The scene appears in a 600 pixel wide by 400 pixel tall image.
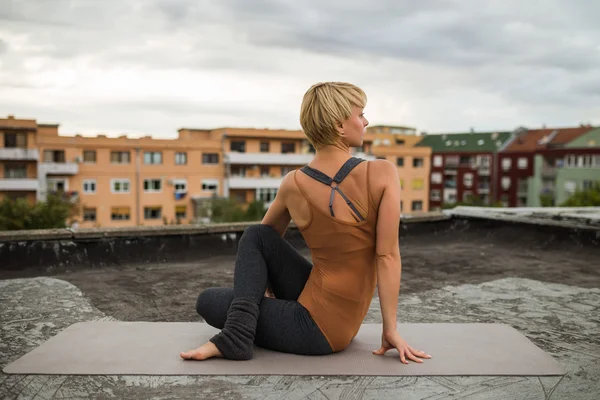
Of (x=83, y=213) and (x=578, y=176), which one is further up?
(x=578, y=176)

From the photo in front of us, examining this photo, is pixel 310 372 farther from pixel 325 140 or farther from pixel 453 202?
pixel 453 202

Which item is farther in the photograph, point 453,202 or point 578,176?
point 453,202

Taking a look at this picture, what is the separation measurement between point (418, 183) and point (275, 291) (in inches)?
2330

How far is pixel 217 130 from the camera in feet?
166

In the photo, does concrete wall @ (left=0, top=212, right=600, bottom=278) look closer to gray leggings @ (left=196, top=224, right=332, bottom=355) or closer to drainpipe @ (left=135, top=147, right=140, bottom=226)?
gray leggings @ (left=196, top=224, right=332, bottom=355)

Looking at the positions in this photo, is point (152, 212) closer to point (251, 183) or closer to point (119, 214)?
point (119, 214)

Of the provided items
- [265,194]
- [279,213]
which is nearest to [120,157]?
[265,194]

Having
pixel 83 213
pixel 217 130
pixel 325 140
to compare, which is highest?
pixel 217 130

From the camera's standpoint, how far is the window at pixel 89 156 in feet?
148

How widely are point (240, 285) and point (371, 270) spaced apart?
0.67 metres

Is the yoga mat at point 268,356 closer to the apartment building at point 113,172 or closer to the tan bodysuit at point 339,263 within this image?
the tan bodysuit at point 339,263

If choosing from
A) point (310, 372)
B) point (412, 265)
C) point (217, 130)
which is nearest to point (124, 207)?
point (217, 130)

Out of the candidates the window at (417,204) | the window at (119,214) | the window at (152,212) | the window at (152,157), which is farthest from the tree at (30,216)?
the window at (417,204)

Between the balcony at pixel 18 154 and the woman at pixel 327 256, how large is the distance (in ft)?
145
